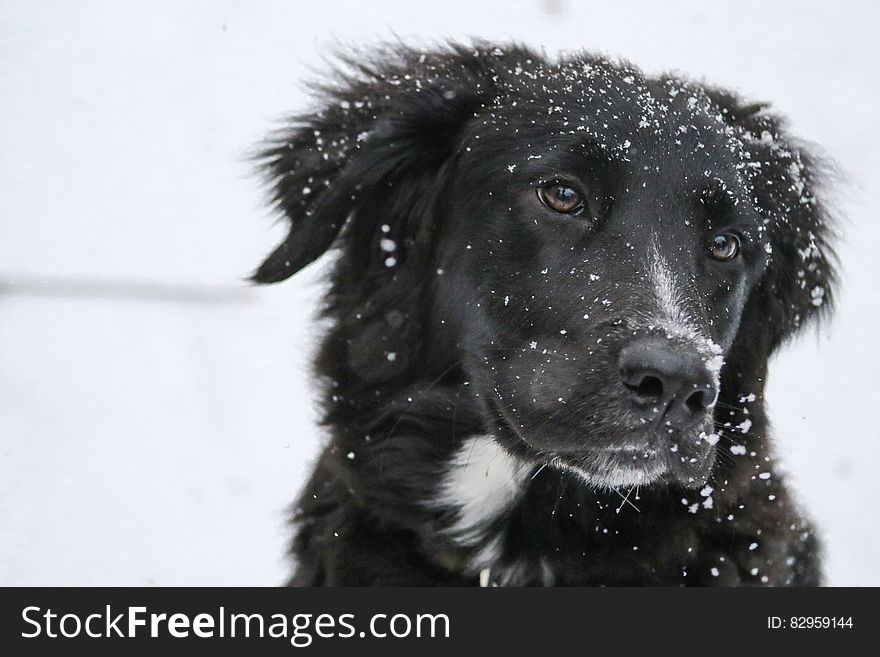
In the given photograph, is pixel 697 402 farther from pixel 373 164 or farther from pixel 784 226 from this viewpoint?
pixel 373 164

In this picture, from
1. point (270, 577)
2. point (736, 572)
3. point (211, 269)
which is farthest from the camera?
point (211, 269)

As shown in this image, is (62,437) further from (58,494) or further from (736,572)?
(736,572)

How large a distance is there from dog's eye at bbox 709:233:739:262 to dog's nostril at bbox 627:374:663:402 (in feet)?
2.11

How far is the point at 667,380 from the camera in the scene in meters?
2.32

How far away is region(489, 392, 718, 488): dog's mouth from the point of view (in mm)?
2447

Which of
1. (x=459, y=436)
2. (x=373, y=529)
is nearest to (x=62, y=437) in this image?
(x=373, y=529)

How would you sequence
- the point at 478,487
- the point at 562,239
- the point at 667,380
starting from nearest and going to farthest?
the point at 667,380 < the point at 562,239 < the point at 478,487

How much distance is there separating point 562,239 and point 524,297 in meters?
0.20

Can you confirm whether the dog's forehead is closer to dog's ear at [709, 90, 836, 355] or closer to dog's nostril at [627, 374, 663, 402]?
dog's ear at [709, 90, 836, 355]

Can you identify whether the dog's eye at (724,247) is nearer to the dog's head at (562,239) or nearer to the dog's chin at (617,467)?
the dog's head at (562,239)

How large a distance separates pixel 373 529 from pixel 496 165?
1199 mm

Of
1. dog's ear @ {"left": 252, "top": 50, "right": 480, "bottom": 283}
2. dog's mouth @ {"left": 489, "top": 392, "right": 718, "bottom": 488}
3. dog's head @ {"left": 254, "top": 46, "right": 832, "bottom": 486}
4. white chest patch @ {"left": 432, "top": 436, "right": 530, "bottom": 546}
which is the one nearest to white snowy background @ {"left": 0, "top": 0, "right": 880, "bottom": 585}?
dog's ear @ {"left": 252, "top": 50, "right": 480, "bottom": 283}

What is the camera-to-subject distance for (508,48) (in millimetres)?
3236

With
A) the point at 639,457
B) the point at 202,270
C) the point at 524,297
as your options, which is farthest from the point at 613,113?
the point at 202,270
